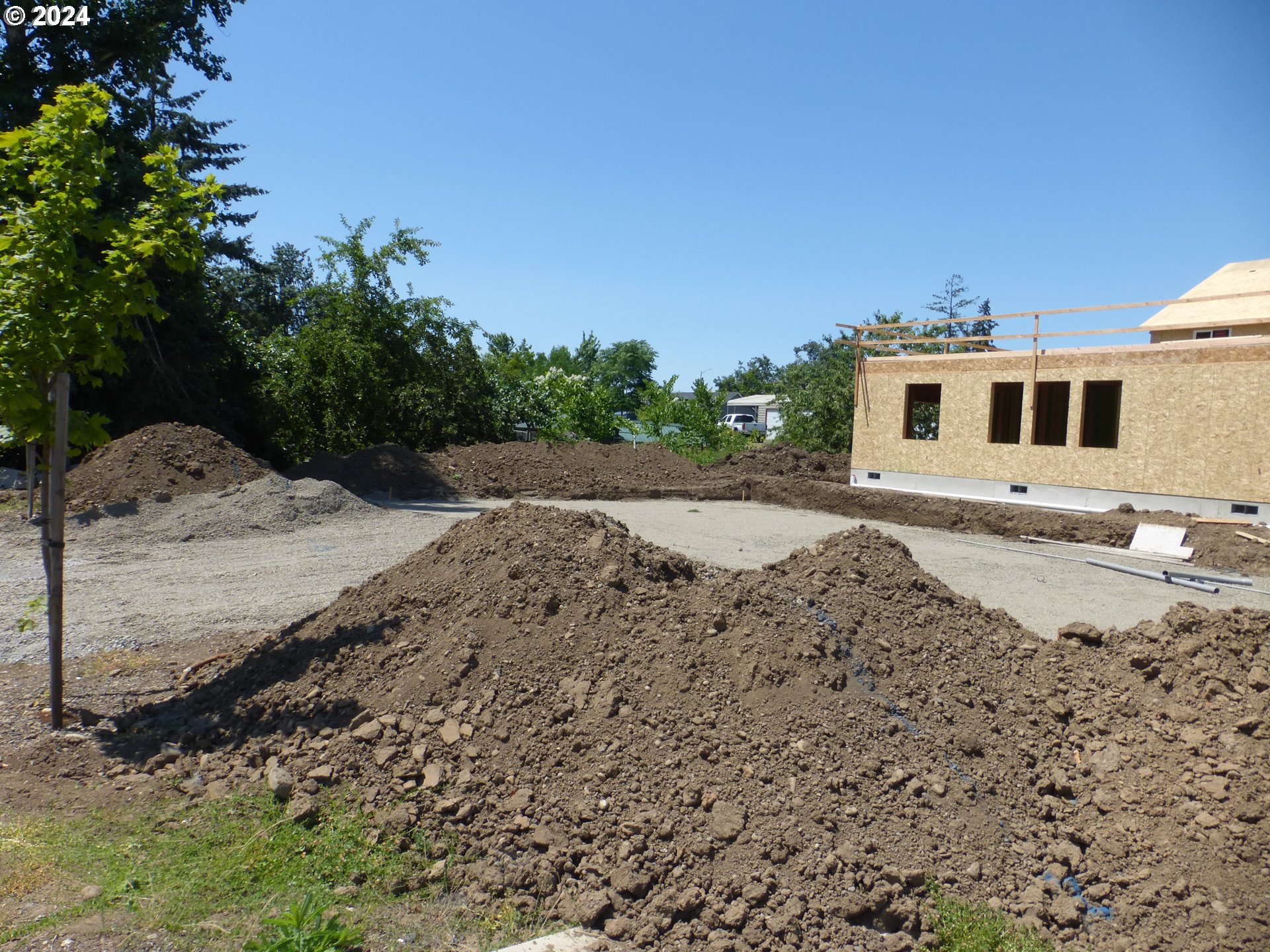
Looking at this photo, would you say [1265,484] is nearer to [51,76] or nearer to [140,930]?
[140,930]

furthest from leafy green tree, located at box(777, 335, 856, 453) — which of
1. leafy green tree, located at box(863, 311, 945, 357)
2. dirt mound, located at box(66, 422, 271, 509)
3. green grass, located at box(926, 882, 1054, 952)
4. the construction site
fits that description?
green grass, located at box(926, 882, 1054, 952)

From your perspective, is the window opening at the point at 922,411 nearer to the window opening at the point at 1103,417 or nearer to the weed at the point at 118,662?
the window opening at the point at 1103,417

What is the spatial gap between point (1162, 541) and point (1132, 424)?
4.09 metres

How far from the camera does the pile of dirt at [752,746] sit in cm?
333

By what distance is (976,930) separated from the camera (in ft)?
10.5

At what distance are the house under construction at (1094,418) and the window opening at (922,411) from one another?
70 millimetres

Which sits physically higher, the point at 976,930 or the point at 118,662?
the point at 118,662

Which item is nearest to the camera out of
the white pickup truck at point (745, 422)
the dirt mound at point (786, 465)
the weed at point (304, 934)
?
the weed at point (304, 934)

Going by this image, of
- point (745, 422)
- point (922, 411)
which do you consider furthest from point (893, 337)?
point (745, 422)

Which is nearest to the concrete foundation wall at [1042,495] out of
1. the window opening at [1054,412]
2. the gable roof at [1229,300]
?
the window opening at [1054,412]

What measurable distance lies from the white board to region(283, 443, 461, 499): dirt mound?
1296 centimetres

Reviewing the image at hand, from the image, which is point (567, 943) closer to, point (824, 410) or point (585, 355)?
point (824, 410)

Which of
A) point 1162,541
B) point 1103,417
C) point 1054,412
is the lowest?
point 1162,541

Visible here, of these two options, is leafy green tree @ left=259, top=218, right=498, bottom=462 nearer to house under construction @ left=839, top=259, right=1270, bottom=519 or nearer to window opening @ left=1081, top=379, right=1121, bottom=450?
house under construction @ left=839, top=259, right=1270, bottom=519
